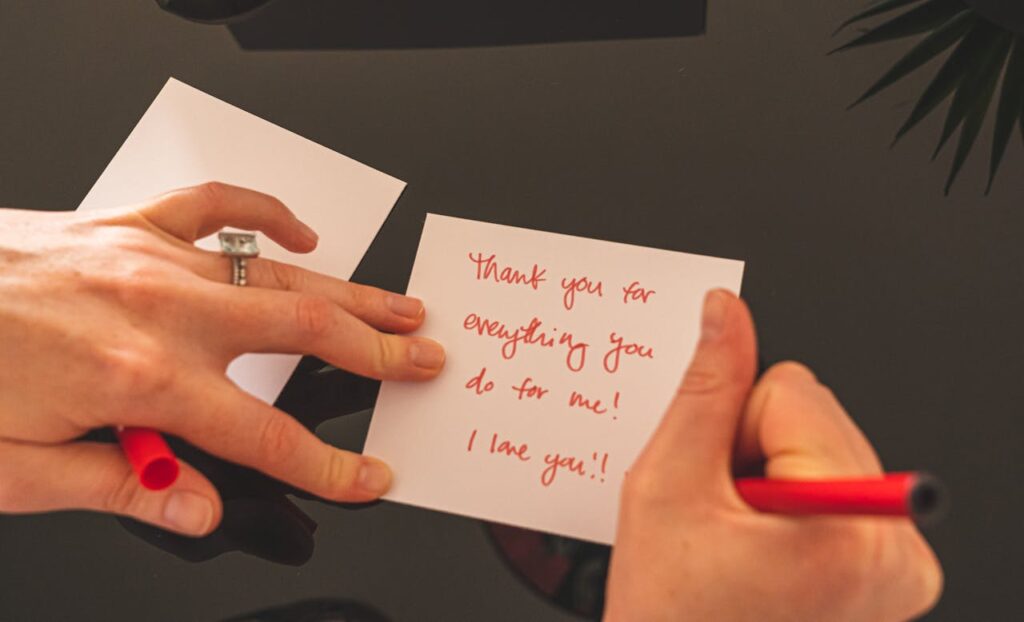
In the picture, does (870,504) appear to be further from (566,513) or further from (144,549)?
(144,549)

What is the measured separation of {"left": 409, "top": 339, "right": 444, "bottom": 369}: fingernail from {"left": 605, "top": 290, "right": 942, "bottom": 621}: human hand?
20 cm

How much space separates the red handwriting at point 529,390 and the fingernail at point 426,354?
6cm

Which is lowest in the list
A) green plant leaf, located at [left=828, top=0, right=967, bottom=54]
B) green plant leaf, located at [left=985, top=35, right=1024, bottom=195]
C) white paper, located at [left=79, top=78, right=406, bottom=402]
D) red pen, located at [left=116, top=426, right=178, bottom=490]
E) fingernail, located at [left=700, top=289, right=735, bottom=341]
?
red pen, located at [left=116, top=426, right=178, bottom=490]

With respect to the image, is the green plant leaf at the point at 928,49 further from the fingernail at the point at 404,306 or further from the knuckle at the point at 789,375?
the fingernail at the point at 404,306

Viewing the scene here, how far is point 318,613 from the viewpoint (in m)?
0.57

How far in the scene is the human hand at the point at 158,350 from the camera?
0.54 meters

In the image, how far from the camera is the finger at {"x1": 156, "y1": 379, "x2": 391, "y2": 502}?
0.55m

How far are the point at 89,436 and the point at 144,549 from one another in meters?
0.10

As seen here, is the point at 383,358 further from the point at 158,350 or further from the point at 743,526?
the point at 743,526

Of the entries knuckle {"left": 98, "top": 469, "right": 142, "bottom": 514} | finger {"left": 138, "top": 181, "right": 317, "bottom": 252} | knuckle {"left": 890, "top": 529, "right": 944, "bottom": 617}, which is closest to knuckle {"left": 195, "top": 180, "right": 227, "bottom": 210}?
finger {"left": 138, "top": 181, "right": 317, "bottom": 252}

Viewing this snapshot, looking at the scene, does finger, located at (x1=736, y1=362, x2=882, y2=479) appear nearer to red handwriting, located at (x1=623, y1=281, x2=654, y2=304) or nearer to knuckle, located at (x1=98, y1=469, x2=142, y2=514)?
red handwriting, located at (x1=623, y1=281, x2=654, y2=304)

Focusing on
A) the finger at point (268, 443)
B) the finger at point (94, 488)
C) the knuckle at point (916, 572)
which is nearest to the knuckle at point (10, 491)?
the finger at point (94, 488)

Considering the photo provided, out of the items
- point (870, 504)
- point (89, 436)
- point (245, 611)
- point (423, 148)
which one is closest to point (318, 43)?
point (423, 148)

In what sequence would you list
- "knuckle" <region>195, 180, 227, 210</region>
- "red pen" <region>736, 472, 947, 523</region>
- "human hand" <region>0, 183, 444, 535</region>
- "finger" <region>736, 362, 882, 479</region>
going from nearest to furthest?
"red pen" <region>736, 472, 947, 523</region>, "finger" <region>736, 362, 882, 479</region>, "human hand" <region>0, 183, 444, 535</region>, "knuckle" <region>195, 180, 227, 210</region>
